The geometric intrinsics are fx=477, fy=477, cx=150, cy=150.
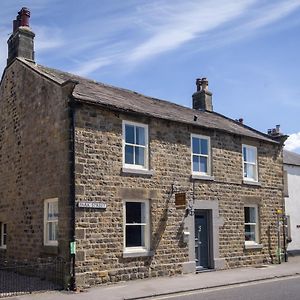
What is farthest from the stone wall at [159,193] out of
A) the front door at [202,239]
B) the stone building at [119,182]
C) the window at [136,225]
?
the front door at [202,239]

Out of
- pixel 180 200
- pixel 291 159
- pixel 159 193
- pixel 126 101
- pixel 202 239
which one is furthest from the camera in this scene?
pixel 291 159

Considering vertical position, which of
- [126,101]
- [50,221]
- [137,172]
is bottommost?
[50,221]

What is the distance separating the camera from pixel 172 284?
1455 cm

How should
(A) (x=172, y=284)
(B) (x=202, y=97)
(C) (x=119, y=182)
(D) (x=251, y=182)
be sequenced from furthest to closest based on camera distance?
(B) (x=202, y=97) < (D) (x=251, y=182) < (C) (x=119, y=182) < (A) (x=172, y=284)

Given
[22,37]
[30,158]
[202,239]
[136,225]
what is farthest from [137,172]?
[22,37]

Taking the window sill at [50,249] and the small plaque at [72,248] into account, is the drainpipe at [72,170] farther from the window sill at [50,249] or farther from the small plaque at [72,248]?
the window sill at [50,249]

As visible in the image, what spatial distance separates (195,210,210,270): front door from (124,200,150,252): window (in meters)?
2.77

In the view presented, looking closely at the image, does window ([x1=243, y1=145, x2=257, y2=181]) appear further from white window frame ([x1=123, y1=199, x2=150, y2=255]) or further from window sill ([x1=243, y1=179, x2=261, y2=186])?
white window frame ([x1=123, y1=199, x2=150, y2=255])

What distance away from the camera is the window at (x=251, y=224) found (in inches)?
798

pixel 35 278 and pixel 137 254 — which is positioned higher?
pixel 137 254

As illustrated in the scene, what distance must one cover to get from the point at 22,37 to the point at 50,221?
Answer: 7507 millimetres

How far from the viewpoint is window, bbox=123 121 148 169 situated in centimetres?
1616

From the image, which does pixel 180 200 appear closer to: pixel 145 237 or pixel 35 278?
pixel 145 237

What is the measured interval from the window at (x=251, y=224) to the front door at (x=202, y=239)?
2392 millimetres
